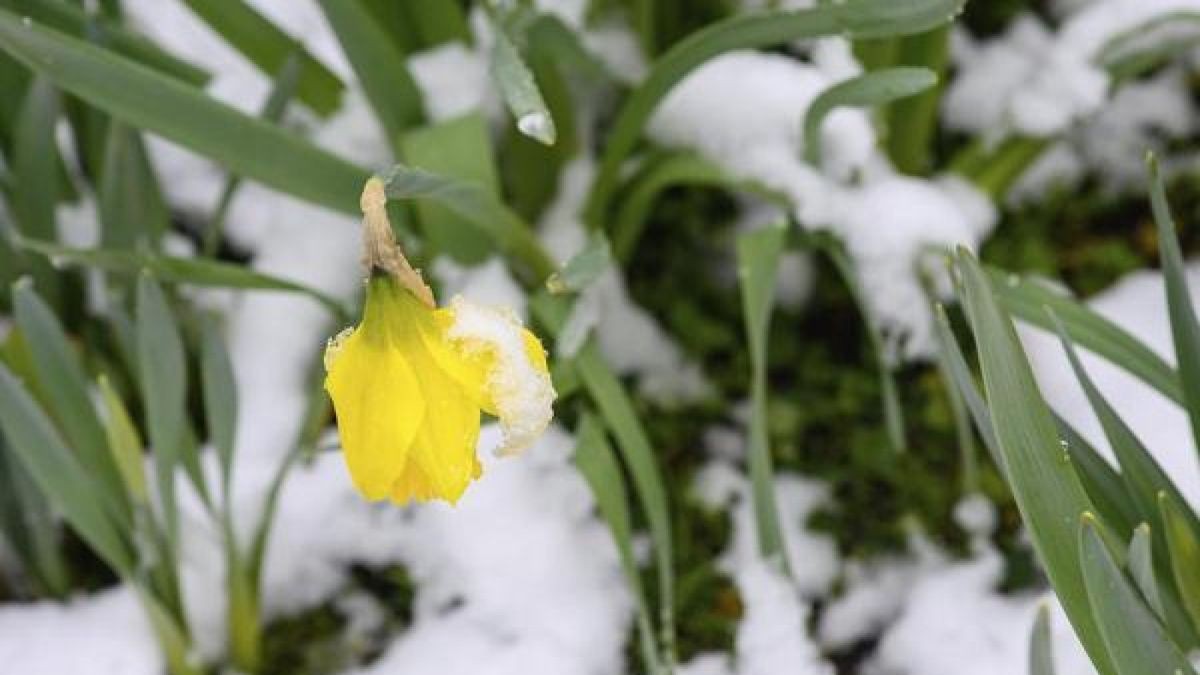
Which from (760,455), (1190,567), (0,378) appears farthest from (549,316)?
(1190,567)

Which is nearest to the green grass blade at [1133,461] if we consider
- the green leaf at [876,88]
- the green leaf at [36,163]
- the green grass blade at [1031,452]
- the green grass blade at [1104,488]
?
the green grass blade at [1104,488]

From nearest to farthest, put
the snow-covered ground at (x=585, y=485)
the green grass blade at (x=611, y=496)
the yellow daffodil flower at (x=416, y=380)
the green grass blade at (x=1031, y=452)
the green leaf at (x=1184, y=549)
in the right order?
the yellow daffodil flower at (x=416, y=380) < the green grass blade at (x=1031, y=452) < the green leaf at (x=1184, y=549) < the green grass blade at (x=611, y=496) < the snow-covered ground at (x=585, y=485)

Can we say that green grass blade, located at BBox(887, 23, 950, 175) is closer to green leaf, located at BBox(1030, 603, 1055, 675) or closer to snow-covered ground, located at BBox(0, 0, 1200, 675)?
snow-covered ground, located at BBox(0, 0, 1200, 675)

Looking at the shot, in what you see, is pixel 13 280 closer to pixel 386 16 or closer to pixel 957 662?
pixel 386 16

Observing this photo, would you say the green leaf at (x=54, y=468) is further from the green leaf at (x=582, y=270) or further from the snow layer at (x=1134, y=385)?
the snow layer at (x=1134, y=385)

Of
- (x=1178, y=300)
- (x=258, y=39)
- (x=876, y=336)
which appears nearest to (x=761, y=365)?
(x=876, y=336)
